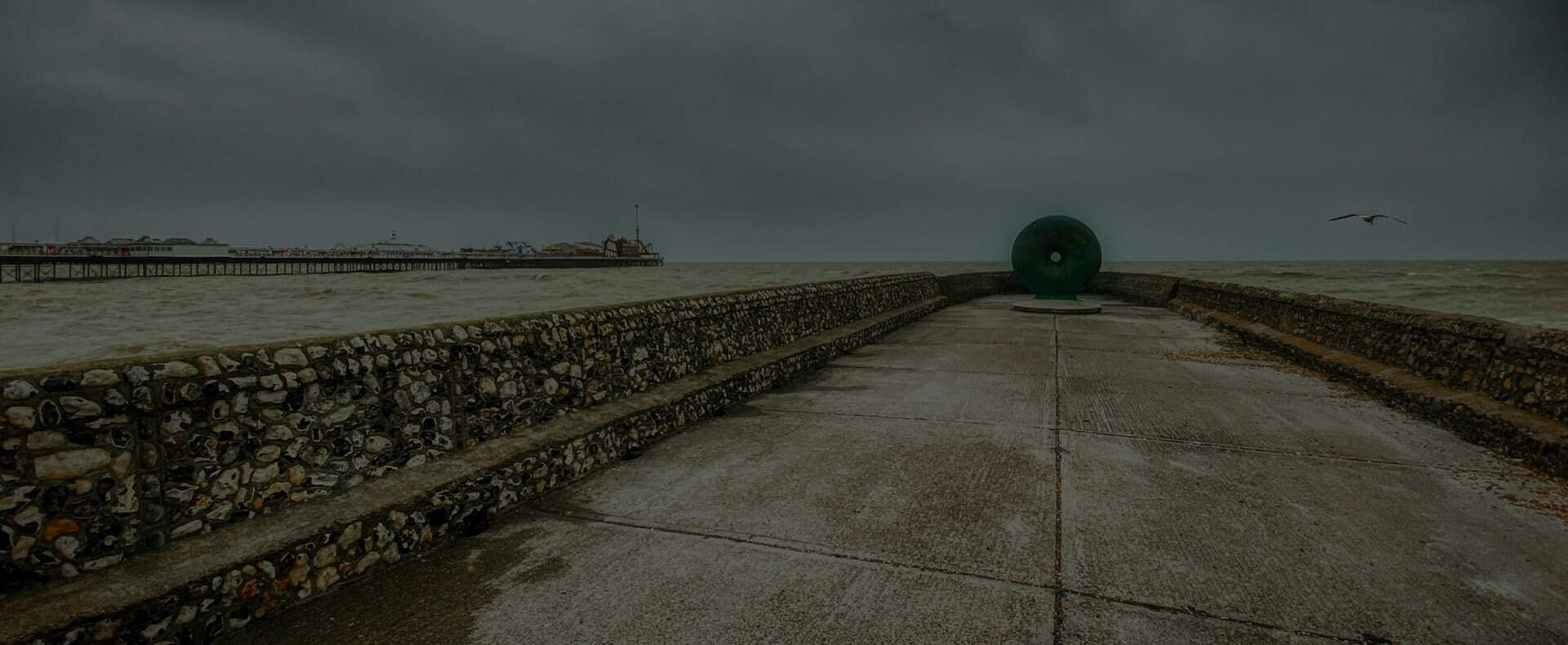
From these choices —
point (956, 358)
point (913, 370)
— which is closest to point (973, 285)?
point (956, 358)

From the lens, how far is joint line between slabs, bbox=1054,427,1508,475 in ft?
14.4

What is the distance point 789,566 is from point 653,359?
116 inches

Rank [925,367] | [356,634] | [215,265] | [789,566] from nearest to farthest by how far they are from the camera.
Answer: [356,634], [789,566], [925,367], [215,265]

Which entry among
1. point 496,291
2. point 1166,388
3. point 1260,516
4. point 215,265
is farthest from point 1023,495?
point 215,265

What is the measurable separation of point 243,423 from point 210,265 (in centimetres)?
11023

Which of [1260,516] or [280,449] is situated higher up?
[280,449]

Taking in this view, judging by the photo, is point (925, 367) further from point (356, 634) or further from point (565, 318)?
point (356, 634)

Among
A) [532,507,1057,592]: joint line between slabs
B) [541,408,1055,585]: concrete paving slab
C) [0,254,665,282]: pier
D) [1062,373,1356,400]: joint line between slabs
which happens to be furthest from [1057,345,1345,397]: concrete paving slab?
[0,254,665,282]: pier

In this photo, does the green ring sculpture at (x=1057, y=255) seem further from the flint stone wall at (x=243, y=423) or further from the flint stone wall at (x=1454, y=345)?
the flint stone wall at (x=243, y=423)

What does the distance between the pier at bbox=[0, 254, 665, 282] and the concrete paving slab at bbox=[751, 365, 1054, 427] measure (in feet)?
262

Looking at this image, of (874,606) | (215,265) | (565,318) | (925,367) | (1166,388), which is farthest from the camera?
(215,265)

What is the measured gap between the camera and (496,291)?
54.7 metres

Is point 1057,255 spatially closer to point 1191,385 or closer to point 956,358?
point 956,358

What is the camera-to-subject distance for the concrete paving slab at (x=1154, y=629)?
2469 millimetres
